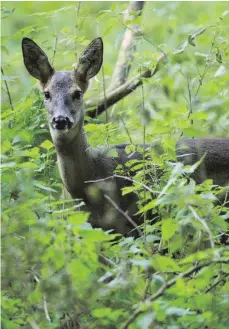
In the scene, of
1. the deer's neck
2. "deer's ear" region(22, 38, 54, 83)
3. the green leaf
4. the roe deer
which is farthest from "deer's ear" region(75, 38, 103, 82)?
the green leaf

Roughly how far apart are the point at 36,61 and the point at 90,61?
38 centimetres

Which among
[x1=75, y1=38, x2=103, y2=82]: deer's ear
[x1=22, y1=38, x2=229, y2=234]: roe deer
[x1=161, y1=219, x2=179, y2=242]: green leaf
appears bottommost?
[x1=22, y1=38, x2=229, y2=234]: roe deer

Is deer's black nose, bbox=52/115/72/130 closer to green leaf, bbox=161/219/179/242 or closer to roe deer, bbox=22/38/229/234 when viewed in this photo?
roe deer, bbox=22/38/229/234

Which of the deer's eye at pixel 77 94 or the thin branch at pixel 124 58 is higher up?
the deer's eye at pixel 77 94

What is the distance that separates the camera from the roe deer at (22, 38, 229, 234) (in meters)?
5.80

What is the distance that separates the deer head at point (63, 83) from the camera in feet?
19.1

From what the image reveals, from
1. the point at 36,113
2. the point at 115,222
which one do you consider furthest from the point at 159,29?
the point at 115,222

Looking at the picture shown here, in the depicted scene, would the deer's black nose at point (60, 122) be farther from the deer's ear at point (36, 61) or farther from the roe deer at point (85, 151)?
the deer's ear at point (36, 61)

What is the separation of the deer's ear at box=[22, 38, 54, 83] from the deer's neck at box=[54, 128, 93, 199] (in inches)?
22.5

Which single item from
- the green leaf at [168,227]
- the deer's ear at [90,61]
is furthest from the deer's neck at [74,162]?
the green leaf at [168,227]

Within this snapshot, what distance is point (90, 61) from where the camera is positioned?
645cm

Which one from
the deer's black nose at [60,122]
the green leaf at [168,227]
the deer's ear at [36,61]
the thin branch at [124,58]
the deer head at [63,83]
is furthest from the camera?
the thin branch at [124,58]

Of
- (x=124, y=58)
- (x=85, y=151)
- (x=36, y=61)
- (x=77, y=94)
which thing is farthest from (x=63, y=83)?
(x=124, y=58)

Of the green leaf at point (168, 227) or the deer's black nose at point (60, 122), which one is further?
the deer's black nose at point (60, 122)
